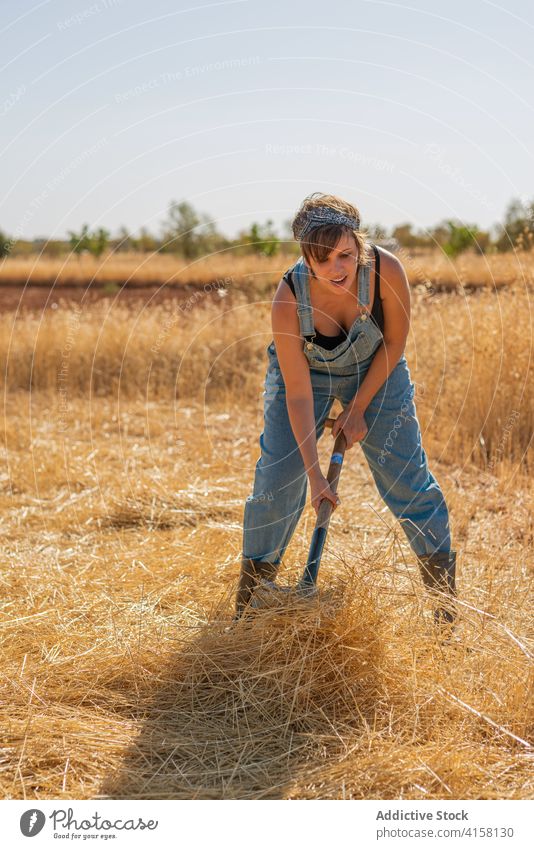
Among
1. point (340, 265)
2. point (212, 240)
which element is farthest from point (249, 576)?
point (212, 240)

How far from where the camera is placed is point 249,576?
106 inches

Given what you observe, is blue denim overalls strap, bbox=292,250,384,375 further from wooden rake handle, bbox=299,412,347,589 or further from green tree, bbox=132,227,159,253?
green tree, bbox=132,227,159,253

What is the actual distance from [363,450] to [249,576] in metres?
0.53

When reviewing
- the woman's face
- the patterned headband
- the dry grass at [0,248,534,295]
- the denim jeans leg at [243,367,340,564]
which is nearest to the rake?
the denim jeans leg at [243,367,340,564]

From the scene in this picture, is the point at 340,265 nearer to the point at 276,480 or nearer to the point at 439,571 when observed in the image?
the point at 276,480

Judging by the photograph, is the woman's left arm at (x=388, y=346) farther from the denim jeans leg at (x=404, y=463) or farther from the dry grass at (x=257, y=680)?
the dry grass at (x=257, y=680)

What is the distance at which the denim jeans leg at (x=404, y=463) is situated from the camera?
8.67ft

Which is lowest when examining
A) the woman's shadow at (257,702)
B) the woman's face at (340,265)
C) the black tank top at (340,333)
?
the woman's shadow at (257,702)

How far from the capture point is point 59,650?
2609 mm

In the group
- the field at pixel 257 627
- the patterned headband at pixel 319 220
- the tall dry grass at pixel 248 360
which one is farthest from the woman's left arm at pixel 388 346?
the tall dry grass at pixel 248 360

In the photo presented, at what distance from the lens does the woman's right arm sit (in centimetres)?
248

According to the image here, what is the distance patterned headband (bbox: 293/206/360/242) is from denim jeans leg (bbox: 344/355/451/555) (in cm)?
53
